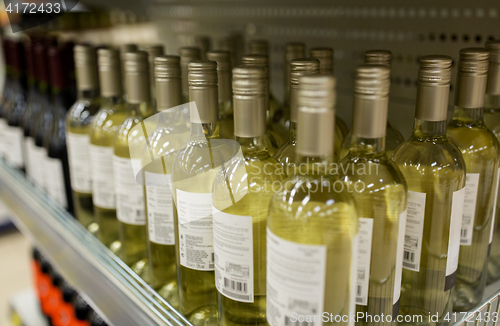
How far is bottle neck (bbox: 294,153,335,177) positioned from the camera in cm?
48

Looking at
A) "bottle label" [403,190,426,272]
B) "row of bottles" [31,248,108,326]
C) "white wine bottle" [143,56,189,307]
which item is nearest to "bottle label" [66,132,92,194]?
"white wine bottle" [143,56,189,307]

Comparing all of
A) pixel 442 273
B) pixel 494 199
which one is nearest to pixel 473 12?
pixel 494 199

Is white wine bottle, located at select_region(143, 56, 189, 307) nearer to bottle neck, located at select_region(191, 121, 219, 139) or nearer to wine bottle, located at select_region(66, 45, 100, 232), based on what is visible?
bottle neck, located at select_region(191, 121, 219, 139)

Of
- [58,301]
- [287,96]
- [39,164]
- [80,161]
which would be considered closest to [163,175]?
[287,96]

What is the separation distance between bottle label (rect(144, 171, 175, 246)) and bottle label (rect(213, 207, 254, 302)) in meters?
0.17

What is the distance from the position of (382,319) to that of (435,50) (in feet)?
1.73

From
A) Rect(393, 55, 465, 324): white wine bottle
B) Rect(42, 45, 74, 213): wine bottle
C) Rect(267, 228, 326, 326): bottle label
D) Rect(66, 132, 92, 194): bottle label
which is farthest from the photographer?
Rect(42, 45, 74, 213): wine bottle

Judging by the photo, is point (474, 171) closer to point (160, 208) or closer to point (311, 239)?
point (311, 239)

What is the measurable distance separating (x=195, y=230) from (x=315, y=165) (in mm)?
248

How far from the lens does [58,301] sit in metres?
1.73

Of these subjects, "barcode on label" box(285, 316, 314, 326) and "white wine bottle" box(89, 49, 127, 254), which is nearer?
"barcode on label" box(285, 316, 314, 326)

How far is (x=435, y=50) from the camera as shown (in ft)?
2.65

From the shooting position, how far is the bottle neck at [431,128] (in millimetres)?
569

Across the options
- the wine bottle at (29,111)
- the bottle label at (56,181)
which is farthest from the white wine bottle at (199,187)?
the wine bottle at (29,111)
